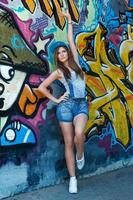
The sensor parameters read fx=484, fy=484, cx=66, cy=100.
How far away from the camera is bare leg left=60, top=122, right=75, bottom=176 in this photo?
6066 millimetres

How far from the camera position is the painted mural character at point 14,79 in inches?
225

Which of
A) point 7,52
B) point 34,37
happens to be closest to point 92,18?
point 34,37

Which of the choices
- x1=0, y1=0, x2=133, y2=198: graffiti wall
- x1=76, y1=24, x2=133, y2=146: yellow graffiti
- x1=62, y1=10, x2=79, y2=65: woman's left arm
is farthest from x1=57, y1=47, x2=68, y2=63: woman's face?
x1=76, y1=24, x2=133, y2=146: yellow graffiti

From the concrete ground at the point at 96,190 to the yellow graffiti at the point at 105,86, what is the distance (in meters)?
0.70

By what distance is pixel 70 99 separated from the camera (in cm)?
607

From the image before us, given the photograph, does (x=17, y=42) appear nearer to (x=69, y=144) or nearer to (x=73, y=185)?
(x=69, y=144)

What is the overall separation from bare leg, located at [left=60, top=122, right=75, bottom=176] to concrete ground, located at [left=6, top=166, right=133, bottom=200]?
299 mm

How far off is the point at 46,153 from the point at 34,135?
340 millimetres

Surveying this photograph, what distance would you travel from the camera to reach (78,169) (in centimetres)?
675

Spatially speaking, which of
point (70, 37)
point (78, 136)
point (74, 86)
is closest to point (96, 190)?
point (78, 136)

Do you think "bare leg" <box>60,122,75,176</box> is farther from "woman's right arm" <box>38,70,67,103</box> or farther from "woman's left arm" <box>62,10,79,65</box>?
"woman's left arm" <box>62,10,79,65</box>

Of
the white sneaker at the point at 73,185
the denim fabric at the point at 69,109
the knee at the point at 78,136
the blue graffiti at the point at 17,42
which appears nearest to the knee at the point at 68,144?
the knee at the point at 78,136

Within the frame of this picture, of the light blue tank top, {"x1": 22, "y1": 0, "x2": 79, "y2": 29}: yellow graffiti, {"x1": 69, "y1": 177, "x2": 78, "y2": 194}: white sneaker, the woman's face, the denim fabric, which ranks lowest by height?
{"x1": 69, "y1": 177, "x2": 78, "y2": 194}: white sneaker

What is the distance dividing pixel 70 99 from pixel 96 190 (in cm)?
126
